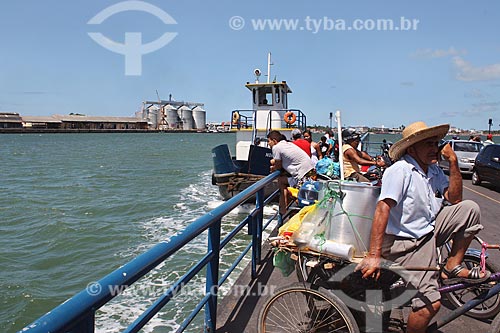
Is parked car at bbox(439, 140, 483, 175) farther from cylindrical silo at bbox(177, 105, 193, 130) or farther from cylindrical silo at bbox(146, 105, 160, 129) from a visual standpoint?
cylindrical silo at bbox(177, 105, 193, 130)

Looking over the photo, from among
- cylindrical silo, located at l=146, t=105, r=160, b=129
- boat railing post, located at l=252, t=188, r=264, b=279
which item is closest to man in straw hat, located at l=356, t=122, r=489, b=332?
boat railing post, located at l=252, t=188, r=264, b=279

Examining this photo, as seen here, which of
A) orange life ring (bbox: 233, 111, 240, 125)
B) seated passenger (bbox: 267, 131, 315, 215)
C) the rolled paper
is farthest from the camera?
orange life ring (bbox: 233, 111, 240, 125)

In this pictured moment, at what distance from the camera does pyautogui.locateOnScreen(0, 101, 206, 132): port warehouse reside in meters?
110

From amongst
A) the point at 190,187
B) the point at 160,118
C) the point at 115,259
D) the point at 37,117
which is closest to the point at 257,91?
the point at 190,187

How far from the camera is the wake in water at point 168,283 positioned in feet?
19.5

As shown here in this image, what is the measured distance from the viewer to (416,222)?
103 inches

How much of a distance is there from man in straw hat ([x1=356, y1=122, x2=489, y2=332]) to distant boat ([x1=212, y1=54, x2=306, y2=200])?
11195mm

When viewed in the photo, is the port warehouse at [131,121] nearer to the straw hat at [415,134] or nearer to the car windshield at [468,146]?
the car windshield at [468,146]

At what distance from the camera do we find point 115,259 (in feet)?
31.0

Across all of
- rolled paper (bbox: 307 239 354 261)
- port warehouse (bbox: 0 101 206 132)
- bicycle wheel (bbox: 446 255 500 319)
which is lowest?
bicycle wheel (bbox: 446 255 500 319)

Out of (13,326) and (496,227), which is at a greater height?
(496,227)

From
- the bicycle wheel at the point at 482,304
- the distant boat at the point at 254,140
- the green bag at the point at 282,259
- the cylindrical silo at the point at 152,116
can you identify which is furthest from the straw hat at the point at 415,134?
the cylindrical silo at the point at 152,116

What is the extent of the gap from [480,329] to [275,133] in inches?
189

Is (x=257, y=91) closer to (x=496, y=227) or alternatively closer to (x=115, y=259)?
(x=115, y=259)
